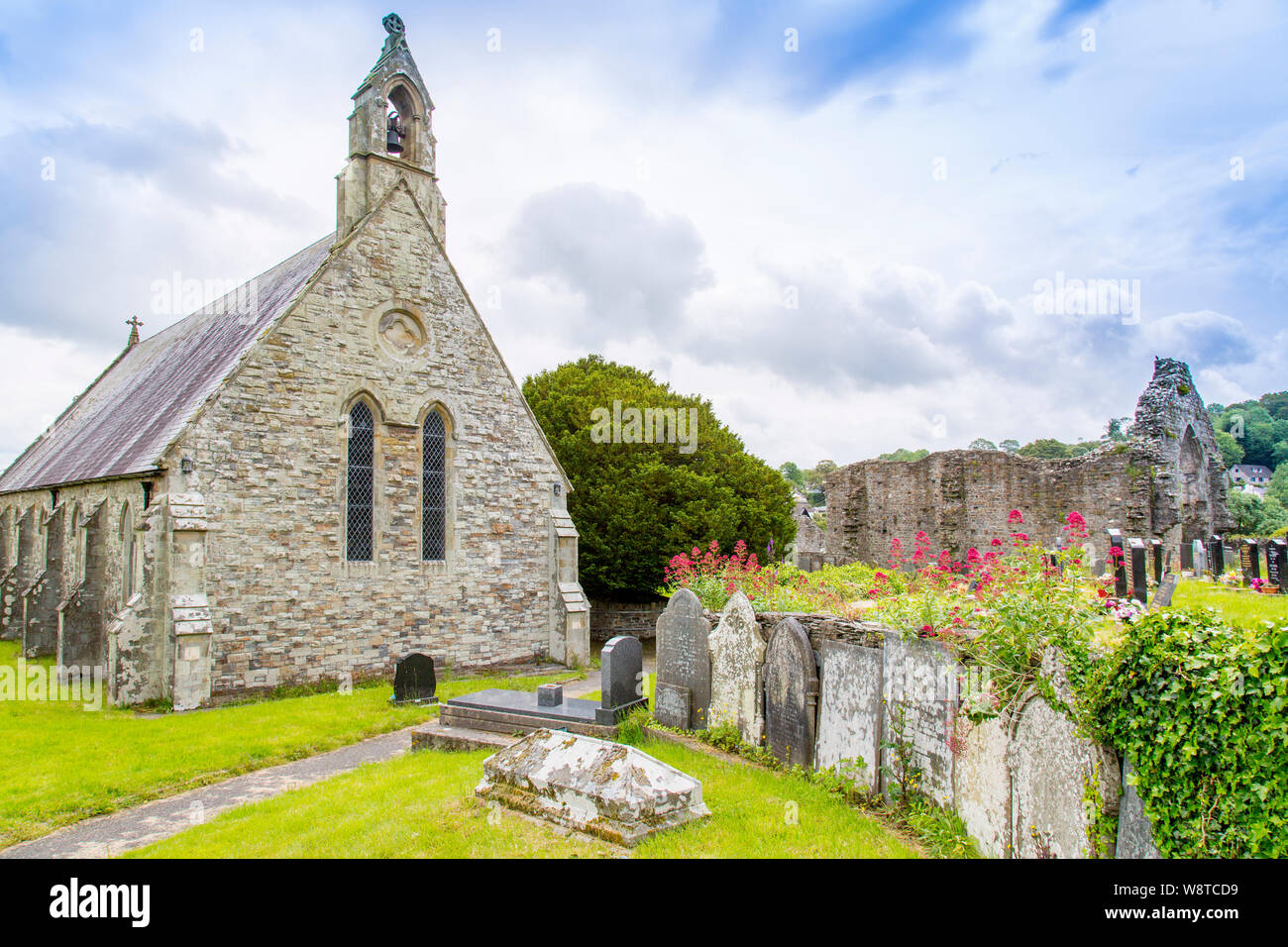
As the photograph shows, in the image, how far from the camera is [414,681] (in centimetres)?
1343

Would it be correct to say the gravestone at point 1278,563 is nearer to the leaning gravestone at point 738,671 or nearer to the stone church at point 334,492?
the leaning gravestone at point 738,671

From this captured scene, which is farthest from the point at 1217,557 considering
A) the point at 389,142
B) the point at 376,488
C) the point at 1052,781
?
the point at 389,142

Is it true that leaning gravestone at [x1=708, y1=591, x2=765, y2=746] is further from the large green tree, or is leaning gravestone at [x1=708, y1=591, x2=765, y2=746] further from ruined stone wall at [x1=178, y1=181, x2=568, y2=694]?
the large green tree

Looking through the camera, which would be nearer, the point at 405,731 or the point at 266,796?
the point at 266,796

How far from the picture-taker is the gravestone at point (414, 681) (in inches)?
523

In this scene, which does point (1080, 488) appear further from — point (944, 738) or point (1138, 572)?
point (944, 738)

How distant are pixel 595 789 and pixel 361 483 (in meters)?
11.3

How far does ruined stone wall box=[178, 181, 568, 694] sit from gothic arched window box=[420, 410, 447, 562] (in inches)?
7.9

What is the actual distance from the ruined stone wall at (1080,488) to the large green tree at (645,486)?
15.7 feet

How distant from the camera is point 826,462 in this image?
94.9m

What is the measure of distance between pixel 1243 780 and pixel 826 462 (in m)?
93.8

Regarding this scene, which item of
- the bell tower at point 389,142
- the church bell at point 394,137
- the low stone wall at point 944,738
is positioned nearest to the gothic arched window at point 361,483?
the bell tower at point 389,142

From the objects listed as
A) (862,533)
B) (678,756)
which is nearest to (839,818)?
(678,756)

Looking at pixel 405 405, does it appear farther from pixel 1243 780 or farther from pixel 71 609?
pixel 1243 780
